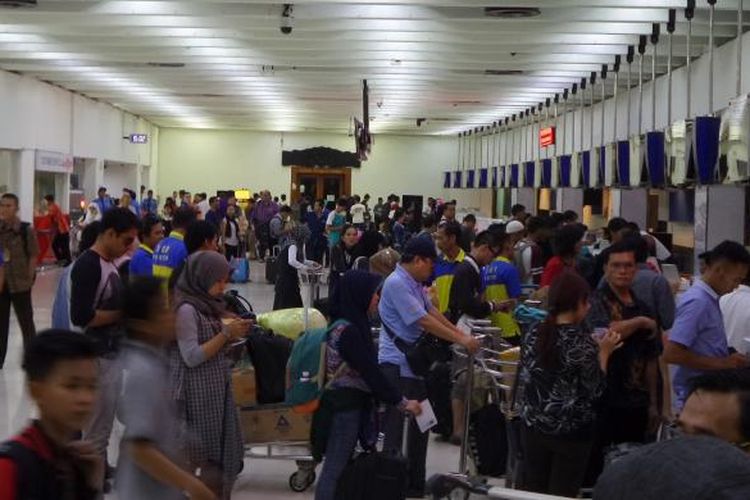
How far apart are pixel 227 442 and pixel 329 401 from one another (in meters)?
0.64

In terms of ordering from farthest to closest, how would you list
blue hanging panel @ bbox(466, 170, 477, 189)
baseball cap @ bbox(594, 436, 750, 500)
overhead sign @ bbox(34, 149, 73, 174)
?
blue hanging panel @ bbox(466, 170, 477, 189)
overhead sign @ bbox(34, 149, 73, 174)
baseball cap @ bbox(594, 436, 750, 500)

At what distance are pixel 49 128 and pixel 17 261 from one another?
55.5ft

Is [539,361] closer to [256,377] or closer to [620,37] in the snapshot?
[256,377]

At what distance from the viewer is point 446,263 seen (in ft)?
28.5

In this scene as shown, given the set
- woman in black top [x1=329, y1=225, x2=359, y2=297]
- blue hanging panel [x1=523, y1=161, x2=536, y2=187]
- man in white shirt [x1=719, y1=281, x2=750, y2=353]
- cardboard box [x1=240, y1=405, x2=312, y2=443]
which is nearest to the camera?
man in white shirt [x1=719, y1=281, x2=750, y2=353]

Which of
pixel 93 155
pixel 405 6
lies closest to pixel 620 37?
pixel 405 6

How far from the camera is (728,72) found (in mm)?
15312

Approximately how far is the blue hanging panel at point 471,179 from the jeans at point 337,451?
3168 cm

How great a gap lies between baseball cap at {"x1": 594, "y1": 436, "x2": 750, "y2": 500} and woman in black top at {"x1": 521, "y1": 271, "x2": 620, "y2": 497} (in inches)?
126

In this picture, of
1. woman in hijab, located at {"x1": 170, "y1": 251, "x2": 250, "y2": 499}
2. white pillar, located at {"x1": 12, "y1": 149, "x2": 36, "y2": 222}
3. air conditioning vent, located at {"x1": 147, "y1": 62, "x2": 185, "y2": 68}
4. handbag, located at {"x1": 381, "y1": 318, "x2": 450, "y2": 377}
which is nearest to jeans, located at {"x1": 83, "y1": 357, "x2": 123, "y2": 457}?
woman in hijab, located at {"x1": 170, "y1": 251, "x2": 250, "y2": 499}

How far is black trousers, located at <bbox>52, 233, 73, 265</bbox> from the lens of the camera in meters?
23.4

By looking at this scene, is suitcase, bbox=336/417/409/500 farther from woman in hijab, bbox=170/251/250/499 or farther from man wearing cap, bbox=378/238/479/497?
man wearing cap, bbox=378/238/479/497

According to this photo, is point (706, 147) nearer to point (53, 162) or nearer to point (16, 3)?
point (16, 3)

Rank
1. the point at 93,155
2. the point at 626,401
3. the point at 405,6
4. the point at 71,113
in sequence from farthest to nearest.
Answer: the point at 93,155 < the point at 71,113 < the point at 405,6 < the point at 626,401
